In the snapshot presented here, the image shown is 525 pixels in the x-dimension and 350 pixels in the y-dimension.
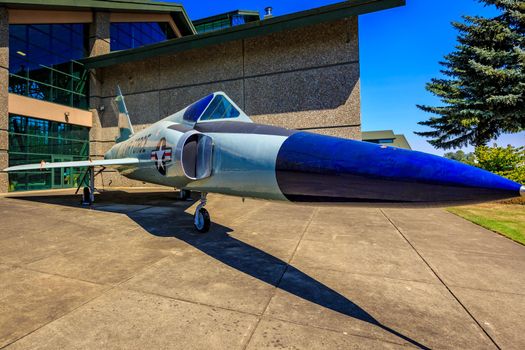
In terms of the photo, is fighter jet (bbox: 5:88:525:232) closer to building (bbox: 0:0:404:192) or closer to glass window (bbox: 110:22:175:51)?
building (bbox: 0:0:404:192)

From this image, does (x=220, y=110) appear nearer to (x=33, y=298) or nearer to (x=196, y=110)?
(x=196, y=110)

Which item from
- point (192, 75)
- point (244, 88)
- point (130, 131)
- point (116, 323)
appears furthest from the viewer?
point (192, 75)

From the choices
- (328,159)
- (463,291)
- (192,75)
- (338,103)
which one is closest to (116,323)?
(328,159)

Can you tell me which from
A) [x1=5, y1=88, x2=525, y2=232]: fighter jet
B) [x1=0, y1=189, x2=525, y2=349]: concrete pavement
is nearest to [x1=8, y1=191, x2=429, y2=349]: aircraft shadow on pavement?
[x1=0, y1=189, x2=525, y2=349]: concrete pavement

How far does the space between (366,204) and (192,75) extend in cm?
1760

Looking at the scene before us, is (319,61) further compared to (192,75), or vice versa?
(192,75)

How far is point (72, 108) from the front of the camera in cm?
1792

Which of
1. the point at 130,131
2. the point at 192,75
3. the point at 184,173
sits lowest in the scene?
the point at 184,173

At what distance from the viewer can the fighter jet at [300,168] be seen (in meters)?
2.00

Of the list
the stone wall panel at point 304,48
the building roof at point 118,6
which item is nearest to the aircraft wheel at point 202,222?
the stone wall panel at point 304,48

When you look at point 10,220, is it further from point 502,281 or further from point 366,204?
point 502,281

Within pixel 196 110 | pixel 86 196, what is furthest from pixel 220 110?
pixel 86 196

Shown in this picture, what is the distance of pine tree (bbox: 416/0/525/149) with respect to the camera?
52.3 ft

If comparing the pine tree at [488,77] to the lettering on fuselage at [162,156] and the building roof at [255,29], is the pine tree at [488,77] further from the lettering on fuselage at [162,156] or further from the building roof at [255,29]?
the lettering on fuselage at [162,156]
